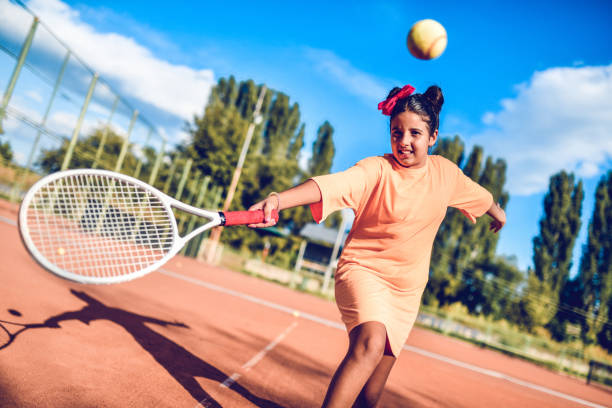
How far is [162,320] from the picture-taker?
4.90 m

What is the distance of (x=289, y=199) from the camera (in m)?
1.76

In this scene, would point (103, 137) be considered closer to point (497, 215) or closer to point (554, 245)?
point (497, 215)

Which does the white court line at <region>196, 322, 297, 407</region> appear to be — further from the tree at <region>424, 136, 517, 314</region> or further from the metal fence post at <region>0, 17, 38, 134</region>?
the tree at <region>424, 136, 517, 314</region>

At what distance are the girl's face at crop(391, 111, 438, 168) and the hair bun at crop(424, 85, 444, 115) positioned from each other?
229 mm

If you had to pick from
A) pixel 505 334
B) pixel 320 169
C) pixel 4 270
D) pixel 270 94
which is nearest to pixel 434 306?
pixel 505 334

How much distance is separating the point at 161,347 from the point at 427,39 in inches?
145

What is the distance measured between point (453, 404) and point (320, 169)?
3906cm

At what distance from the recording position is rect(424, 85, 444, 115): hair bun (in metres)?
2.26

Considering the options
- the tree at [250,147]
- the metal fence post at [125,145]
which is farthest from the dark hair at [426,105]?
the tree at [250,147]

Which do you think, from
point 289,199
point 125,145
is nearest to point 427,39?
point 289,199

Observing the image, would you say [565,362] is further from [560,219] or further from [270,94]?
[270,94]

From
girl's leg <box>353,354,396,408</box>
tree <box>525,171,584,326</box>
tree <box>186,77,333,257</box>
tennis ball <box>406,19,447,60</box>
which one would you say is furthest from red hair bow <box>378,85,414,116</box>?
tree <box>525,171,584,326</box>

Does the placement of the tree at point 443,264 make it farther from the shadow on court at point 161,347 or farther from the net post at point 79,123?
the shadow on court at point 161,347

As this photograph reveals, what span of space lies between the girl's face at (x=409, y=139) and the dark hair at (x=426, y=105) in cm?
3
